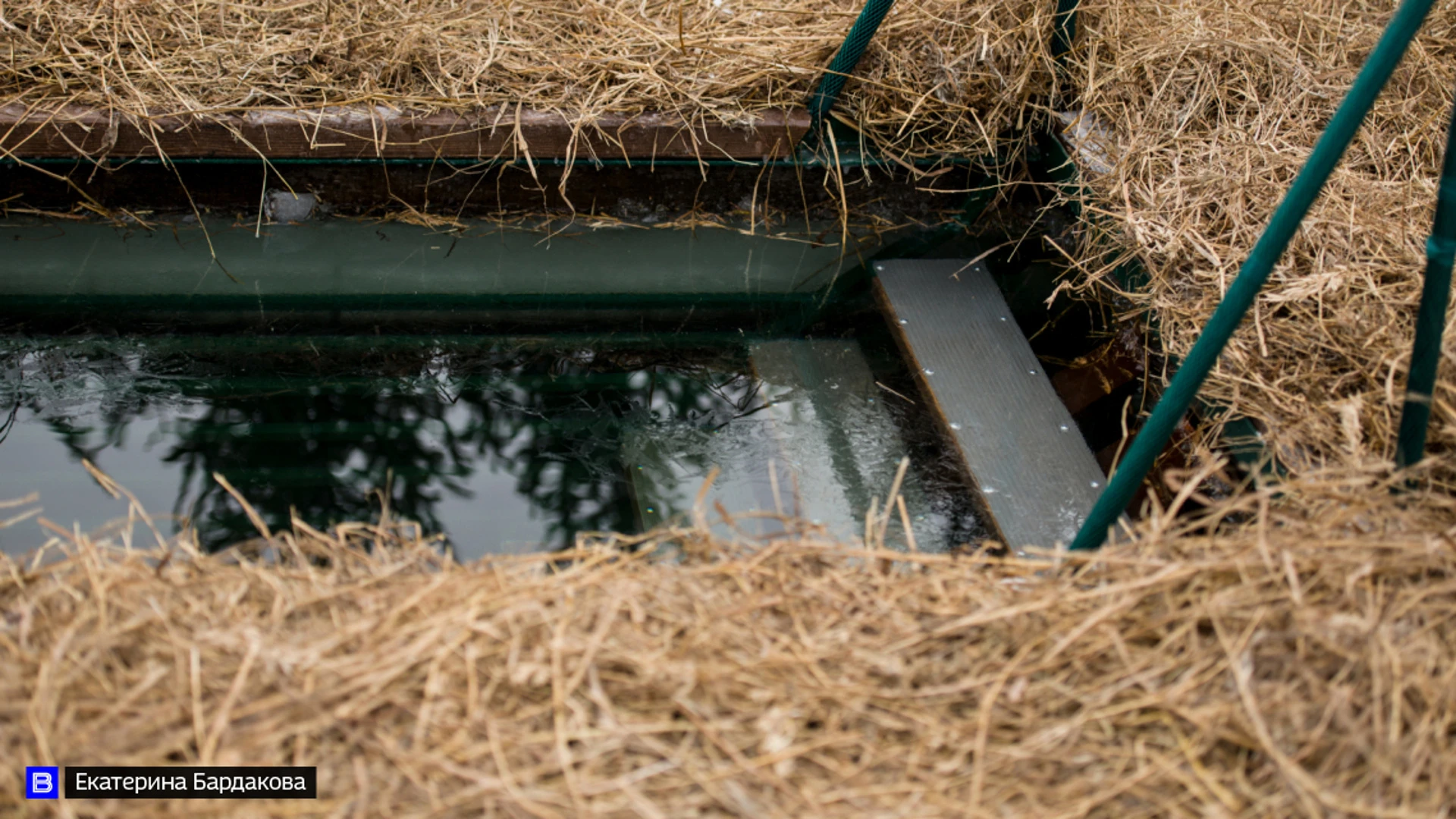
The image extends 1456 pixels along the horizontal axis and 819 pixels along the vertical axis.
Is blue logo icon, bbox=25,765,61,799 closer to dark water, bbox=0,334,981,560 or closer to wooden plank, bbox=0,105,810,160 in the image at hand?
dark water, bbox=0,334,981,560

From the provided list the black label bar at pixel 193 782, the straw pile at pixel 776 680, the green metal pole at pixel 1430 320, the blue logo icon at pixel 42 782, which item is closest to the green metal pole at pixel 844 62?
the green metal pole at pixel 1430 320

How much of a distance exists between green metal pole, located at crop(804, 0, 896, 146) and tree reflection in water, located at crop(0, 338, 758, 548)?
0.74 metres

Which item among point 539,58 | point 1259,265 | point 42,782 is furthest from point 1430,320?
point 539,58

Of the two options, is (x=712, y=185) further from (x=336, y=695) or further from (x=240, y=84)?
(x=336, y=695)

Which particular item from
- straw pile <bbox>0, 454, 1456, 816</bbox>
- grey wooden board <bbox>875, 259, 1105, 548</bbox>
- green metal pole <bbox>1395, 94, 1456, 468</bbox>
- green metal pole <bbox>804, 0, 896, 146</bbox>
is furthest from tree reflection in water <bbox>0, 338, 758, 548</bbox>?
green metal pole <bbox>1395, 94, 1456, 468</bbox>

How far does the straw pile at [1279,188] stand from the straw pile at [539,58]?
0.34m

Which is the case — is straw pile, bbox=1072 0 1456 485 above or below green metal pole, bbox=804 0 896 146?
below

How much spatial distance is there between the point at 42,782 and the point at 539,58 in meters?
2.25

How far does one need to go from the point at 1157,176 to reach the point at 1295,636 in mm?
1601

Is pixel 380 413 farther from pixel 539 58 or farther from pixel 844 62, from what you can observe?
pixel 844 62

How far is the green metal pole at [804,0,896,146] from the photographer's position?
263 cm

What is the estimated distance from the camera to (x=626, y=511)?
2121mm

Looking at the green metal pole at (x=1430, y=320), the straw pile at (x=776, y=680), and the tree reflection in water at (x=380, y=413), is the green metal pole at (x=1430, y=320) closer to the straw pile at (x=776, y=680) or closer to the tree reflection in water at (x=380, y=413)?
the straw pile at (x=776, y=680)

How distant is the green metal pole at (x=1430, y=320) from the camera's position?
56.6 inches
